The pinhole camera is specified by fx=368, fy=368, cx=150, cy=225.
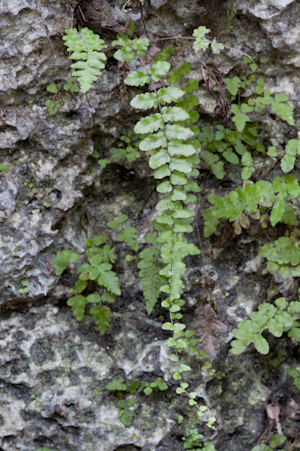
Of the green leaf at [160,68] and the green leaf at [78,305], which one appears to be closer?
the green leaf at [160,68]

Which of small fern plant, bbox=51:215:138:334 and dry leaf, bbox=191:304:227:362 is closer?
dry leaf, bbox=191:304:227:362

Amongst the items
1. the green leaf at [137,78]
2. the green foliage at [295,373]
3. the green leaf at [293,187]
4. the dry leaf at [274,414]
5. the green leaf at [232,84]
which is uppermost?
the green leaf at [137,78]

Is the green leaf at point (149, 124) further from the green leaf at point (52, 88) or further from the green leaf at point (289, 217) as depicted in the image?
the green leaf at point (289, 217)

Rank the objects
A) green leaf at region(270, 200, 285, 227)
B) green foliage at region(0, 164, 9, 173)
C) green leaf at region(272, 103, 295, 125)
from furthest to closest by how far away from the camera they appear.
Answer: green leaf at region(272, 103, 295, 125) < green foliage at region(0, 164, 9, 173) < green leaf at region(270, 200, 285, 227)

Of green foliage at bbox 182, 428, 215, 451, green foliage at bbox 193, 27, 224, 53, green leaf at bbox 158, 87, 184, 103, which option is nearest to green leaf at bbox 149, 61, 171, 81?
green leaf at bbox 158, 87, 184, 103

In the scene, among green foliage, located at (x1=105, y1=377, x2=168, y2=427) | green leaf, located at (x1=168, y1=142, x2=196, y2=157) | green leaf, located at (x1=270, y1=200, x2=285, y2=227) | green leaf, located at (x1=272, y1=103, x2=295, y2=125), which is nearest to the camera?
green leaf, located at (x1=168, y1=142, x2=196, y2=157)

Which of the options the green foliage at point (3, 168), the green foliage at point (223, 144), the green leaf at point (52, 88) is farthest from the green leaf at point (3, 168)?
the green foliage at point (223, 144)

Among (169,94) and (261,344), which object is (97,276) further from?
(169,94)

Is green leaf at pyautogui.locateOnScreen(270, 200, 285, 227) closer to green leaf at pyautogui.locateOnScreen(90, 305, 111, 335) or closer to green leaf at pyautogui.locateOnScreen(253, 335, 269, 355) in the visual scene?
green leaf at pyautogui.locateOnScreen(253, 335, 269, 355)
